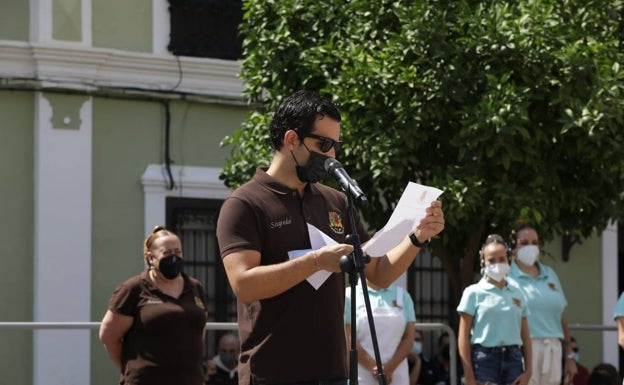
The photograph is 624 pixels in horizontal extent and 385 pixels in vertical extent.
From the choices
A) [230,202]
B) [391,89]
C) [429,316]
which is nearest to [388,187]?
[391,89]

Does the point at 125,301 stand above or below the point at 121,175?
below

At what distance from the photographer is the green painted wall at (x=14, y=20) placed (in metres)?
14.5

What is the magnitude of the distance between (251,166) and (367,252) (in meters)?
7.22

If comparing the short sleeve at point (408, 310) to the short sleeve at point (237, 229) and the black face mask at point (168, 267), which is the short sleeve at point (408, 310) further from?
the short sleeve at point (237, 229)

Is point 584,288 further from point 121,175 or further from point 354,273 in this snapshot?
point 354,273

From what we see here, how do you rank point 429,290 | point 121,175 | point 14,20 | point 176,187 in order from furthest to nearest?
1. point 429,290
2. point 176,187
3. point 121,175
4. point 14,20

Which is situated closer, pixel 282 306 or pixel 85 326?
pixel 282 306

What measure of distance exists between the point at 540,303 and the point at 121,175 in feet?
19.3

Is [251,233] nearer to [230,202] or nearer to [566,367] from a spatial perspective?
[230,202]

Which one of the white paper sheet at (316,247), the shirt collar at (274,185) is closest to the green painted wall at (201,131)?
the shirt collar at (274,185)

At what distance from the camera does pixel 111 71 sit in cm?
1505

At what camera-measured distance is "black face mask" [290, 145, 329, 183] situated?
560 centimetres

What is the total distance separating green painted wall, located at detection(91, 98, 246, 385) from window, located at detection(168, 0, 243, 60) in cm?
65

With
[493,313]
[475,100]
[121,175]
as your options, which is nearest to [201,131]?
[121,175]
